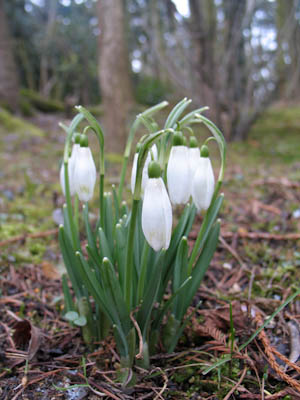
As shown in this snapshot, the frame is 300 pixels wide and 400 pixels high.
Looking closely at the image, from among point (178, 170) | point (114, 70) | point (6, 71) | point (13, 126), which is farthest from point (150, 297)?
point (6, 71)

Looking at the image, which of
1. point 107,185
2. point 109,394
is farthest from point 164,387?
point 107,185

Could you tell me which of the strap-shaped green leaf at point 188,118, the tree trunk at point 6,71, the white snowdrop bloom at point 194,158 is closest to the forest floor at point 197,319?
the white snowdrop bloom at point 194,158

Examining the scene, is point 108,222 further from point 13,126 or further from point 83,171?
point 13,126

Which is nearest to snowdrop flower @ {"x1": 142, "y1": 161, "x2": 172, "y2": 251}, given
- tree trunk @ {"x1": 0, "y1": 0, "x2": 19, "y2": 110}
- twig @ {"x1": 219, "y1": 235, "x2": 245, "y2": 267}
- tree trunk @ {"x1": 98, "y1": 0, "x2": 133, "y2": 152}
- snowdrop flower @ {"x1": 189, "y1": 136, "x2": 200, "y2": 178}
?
snowdrop flower @ {"x1": 189, "y1": 136, "x2": 200, "y2": 178}

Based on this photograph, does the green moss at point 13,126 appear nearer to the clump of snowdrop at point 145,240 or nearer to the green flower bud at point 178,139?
the clump of snowdrop at point 145,240

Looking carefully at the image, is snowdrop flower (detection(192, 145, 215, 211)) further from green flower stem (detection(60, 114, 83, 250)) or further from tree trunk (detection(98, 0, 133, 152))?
tree trunk (detection(98, 0, 133, 152))

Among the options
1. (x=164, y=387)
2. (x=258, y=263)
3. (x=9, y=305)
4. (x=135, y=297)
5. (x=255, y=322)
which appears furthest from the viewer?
(x=258, y=263)

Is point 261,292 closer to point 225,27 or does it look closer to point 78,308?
point 78,308
